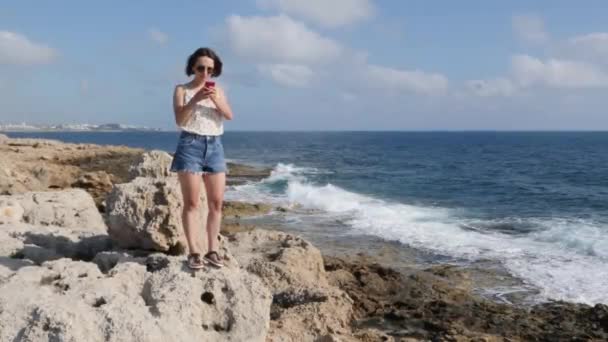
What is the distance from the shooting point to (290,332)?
6.05m

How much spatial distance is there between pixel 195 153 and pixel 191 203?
452 mm

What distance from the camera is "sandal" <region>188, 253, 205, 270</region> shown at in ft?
16.8

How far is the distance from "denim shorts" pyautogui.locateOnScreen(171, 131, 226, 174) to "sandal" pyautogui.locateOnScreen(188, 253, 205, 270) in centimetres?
74

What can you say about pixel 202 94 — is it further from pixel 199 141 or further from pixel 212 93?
pixel 199 141

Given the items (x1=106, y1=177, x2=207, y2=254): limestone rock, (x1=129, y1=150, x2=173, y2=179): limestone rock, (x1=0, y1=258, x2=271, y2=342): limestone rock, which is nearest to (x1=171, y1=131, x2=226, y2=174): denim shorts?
(x1=0, y1=258, x2=271, y2=342): limestone rock

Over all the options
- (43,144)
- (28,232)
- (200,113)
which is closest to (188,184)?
(200,113)

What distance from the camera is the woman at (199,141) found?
5.20 meters

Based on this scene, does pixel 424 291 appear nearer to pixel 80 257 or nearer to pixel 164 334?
pixel 80 257

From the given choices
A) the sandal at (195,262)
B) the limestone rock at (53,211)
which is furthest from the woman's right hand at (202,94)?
the limestone rock at (53,211)

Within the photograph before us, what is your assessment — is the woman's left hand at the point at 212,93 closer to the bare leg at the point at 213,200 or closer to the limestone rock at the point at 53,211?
the bare leg at the point at 213,200

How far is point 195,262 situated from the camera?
515cm

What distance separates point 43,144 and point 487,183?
25.3 m

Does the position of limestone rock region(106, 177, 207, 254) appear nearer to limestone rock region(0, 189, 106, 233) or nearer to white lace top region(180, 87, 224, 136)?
white lace top region(180, 87, 224, 136)

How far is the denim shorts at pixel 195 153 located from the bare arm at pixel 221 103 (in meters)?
0.23
